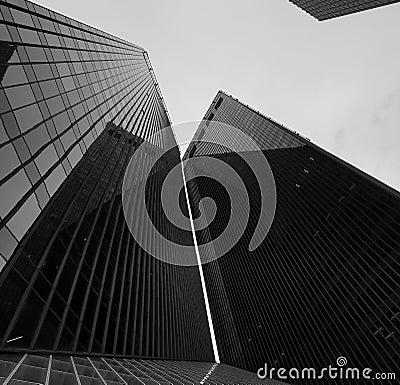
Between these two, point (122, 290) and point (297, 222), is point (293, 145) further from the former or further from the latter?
point (122, 290)

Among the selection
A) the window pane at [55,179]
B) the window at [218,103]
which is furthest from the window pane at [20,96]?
the window at [218,103]

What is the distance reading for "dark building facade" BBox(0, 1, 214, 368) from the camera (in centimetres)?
1789

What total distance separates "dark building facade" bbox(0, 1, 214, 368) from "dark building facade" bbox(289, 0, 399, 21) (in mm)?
53184

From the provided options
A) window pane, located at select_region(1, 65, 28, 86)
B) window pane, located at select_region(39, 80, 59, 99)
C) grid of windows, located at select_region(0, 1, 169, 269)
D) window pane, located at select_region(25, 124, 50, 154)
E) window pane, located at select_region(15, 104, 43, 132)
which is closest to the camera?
grid of windows, located at select_region(0, 1, 169, 269)

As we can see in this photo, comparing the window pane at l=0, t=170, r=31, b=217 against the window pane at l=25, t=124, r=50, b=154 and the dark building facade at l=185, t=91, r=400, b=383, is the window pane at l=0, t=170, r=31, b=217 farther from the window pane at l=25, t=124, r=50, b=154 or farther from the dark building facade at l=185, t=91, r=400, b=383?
the dark building facade at l=185, t=91, r=400, b=383

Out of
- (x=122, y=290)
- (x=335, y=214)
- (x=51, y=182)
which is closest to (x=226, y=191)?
(x=335, y=214)

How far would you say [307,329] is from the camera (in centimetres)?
7419

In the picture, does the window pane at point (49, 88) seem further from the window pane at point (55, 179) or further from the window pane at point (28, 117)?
the window pane at point (55, 179)

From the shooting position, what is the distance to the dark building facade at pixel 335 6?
7638 centimetres

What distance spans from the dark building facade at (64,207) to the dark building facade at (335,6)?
53.2 metres

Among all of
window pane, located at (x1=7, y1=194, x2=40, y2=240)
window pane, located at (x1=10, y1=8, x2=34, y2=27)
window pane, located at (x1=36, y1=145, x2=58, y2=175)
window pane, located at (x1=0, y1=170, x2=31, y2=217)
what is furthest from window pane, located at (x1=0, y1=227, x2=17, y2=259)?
window pane, located at (x1=10, y1=8, x2=34, y2=27)

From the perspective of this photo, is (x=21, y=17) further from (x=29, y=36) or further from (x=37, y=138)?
(x=37, y=138)

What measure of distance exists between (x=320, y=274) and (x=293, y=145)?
39102 millimetres

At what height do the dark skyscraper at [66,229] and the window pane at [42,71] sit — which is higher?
the window pane at [42,71]
